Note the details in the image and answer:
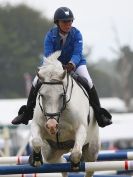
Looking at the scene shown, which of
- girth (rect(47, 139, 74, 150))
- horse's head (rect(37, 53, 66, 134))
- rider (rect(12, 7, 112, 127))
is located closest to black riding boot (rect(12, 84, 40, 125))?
rider (rect(12, 7, 112, 127))

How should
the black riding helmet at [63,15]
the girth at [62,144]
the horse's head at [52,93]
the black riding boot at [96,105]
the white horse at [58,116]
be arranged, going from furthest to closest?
1. the black riding boot at [96,105]
2. the black riding helmet at [63,15]
3. the girth at [62,144]
4. the white horse at [58,116]
5. the horse's head at [52,93]

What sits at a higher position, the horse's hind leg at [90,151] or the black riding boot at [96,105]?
the black riding boot at [96,105]

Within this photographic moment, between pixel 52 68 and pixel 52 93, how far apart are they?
0.43 meters

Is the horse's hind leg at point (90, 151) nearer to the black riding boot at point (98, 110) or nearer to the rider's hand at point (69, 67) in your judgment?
the black riding boot at point (98, 110)

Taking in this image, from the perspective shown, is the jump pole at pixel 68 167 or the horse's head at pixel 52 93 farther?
the jump pole at pixel 68 167

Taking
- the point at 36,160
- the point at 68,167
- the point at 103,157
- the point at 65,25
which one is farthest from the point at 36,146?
the point at 103,157

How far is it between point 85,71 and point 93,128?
2.83ft

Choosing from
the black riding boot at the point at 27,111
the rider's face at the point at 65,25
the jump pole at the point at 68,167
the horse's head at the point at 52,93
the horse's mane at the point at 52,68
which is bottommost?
the jump pole at the point at 68,167

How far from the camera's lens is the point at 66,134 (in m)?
10.5

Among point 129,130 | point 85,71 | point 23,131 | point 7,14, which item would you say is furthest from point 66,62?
point 7,14

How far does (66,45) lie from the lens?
36.2 feet

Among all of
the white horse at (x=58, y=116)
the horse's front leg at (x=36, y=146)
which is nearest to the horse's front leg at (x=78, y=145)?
the white horse at (x=58, y=116)

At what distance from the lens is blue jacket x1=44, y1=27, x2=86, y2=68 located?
11023mm

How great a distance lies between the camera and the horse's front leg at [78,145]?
1008 centimetres
